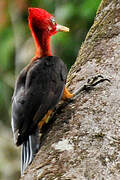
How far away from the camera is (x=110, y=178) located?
189cm

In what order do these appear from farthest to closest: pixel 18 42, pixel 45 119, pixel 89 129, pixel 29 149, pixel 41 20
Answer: pixel 18 42, pixel 41 20, pixel 45 119, pixel 29 149, pixel 89 129

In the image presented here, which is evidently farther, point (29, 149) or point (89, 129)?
point (29, 149)

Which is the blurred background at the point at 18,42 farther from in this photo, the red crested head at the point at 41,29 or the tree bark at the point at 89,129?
the tree bark at the point at 89,129

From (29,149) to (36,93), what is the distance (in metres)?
0.37

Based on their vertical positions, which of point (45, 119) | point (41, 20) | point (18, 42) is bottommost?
point (18, 42)

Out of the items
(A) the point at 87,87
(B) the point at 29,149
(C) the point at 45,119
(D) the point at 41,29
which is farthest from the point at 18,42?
(B) the point at 29,149

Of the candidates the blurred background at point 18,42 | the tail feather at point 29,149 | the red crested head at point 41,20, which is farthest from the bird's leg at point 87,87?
the blurred background at point 18,42

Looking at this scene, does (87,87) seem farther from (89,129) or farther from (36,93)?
(89,129)

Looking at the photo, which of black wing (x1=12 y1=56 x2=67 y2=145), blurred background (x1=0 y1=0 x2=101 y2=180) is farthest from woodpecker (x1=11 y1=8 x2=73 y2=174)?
blurred background (x1=0 y1=0 x2=101 y2=180)

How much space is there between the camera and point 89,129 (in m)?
2.18

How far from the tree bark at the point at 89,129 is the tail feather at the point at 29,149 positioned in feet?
0.18

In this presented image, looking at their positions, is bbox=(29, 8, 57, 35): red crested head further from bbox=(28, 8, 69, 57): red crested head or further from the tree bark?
the tree bark

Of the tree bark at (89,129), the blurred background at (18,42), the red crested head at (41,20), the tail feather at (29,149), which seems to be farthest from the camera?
the blurred background at (18,42)

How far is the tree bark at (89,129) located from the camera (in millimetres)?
1944
